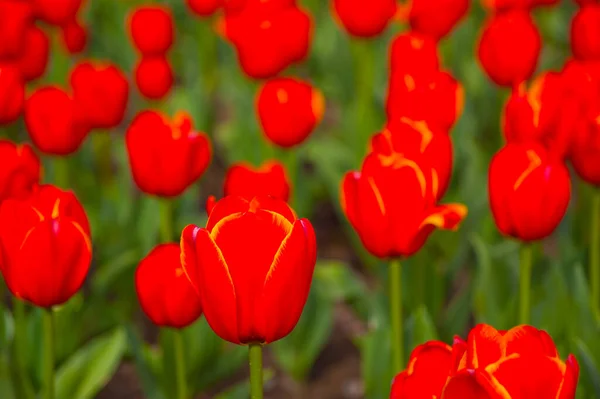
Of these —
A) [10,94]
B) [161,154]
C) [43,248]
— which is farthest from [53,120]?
[43,248]

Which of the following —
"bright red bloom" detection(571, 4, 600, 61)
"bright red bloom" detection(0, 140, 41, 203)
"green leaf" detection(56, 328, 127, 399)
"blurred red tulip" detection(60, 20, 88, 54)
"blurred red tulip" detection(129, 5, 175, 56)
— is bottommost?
"green leaf" detection(56, 328, 127, 399)

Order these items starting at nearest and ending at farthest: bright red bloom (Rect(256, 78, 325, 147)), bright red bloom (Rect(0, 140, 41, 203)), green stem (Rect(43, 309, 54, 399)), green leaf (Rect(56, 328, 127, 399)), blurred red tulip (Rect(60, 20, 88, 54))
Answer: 1. green stem (Rect(43, 309, 54, 399))
2. bright red bloom (Rect(0, 140, 41, 203))
3. green leaf (Rect(56, 328, 127, 399))
4. bright red bloom (Rect(256, 78, 325, 147))
5. blurred red tulip (Rect(60, 20, 88, 54))

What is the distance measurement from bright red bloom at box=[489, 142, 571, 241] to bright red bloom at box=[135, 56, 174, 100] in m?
1.11

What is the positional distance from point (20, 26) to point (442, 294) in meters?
1.03

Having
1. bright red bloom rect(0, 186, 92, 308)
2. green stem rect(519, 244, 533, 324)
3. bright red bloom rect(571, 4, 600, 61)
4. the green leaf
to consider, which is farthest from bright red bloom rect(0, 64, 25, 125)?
bright red bloom rect(571, 4, 600, 61)

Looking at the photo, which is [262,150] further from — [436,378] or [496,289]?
[436,378]

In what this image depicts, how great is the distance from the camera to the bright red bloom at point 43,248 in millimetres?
1152

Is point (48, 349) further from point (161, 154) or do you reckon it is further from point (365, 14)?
point (365, 14)

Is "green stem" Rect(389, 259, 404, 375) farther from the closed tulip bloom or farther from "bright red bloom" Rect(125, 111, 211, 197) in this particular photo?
the closed tulip bloom

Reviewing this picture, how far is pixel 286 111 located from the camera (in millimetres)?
1872

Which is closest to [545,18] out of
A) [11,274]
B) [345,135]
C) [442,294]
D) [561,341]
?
[345,135]

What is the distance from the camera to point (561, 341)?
5.26 ft

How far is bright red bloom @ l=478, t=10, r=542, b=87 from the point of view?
6.32 ft

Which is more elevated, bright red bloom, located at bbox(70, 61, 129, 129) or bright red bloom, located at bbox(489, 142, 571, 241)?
bright red bloom, located at bbox(489, 142, 571, 241)
